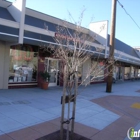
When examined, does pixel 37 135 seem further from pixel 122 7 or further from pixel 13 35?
pixel 122 7

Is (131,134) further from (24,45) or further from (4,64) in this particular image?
(24,45)

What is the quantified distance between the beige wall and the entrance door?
3.33 meters

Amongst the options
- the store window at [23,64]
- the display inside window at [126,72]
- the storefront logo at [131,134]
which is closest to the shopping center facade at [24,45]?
the store window at [23,64]

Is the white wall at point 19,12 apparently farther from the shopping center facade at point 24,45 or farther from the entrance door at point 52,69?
the entrance door at point 52,69

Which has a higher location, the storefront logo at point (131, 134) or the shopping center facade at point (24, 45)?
the shopping center facade at point (24, 45)

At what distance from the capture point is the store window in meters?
11.7

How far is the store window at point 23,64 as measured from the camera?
461 inches

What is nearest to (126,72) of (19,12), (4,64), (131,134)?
(4,64)

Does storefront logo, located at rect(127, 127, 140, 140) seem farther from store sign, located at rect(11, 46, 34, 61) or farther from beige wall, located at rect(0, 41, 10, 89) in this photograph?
store sign, located at rect(11, 46, 34, 61)

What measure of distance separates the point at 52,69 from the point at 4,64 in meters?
4.19

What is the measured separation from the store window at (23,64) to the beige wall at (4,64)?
1.14 ft

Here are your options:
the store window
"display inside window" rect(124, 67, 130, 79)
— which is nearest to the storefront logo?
the store window

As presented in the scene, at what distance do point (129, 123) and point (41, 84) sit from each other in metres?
7.84

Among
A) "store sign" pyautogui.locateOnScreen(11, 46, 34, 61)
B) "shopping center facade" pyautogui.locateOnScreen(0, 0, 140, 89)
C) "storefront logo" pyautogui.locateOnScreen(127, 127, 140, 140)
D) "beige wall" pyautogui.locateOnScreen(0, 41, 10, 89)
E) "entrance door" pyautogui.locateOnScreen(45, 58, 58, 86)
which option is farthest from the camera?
"entrance door" pyautogui.locateOnScreen(45, 58, 58, 86)
